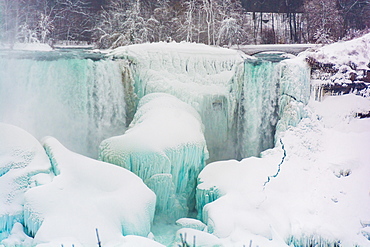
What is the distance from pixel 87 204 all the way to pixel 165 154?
98 centimetres

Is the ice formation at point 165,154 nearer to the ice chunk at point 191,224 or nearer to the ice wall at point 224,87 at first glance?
the ice chunk at point 191,224

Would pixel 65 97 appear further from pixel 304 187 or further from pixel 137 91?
pixel 304 187

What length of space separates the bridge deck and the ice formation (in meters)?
1.82

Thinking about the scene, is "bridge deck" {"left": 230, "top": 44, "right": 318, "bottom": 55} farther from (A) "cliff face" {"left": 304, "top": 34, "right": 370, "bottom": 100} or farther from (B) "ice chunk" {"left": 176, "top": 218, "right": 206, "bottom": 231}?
(B) "ice chunk" {"left": 176, "top": 218, "right": 206, "bottom": 231}

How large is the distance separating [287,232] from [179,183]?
120 cm

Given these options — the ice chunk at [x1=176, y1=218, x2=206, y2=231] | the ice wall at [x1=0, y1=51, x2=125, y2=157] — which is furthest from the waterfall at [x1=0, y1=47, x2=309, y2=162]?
the ice chunk at [x1=176, y1=218, x2=206, y2=231]

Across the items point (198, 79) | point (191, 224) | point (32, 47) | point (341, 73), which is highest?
point (32, 47)

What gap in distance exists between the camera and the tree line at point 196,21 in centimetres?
599

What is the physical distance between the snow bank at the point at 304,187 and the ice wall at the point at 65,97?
170 cm

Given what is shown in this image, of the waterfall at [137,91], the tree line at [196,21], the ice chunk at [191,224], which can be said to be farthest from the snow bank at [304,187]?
the tree line at [196,21]

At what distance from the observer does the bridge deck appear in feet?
19.7

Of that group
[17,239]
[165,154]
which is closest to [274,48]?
[165,154]

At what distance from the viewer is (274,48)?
6156 mm

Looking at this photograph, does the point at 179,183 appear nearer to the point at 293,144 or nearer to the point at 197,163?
the point at 197,163
